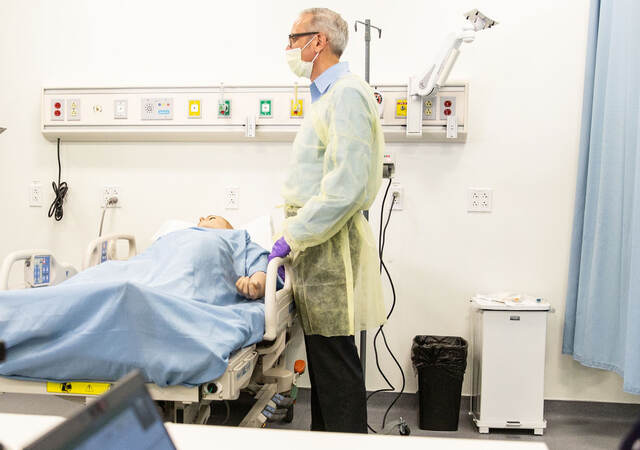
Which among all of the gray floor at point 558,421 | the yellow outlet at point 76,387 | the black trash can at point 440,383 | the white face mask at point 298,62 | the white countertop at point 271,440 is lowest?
the gray floor at point 558,421

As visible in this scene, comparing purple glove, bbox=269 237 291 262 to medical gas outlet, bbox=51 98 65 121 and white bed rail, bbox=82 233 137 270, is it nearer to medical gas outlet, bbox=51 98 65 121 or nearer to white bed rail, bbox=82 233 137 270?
white bed rail, bbox=82 233 137 270

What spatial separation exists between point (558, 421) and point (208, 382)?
210cm

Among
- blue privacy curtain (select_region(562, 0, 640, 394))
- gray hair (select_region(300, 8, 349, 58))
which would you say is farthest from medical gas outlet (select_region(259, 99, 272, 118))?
blue privacy curtain (select_region(562, 0, 640, 394))

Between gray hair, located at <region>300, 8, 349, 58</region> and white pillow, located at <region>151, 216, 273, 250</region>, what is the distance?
985 mm

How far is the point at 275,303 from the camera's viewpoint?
1784mm

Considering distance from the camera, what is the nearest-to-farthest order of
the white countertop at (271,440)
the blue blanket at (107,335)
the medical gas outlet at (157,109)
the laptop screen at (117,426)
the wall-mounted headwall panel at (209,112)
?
1. the laptop screen at (117,426)
2. the white countertop at (271,440)
3. the blue blanket at (107,335)
4. the wall-mounted headwall panel at (209,112)
5. the medical gas outlet at (157,109)

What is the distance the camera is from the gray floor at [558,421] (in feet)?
8.16

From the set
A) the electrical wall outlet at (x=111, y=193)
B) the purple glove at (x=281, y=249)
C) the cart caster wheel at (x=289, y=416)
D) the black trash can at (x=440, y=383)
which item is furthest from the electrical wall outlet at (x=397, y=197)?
the electrical wall outlet at (x=111, y=193)

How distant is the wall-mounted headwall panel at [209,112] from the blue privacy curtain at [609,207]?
65 cm

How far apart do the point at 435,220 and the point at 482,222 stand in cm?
25

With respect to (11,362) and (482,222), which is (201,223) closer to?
(11,362)

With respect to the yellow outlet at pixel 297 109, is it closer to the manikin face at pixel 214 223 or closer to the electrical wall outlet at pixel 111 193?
the manikin face at pixel 214 223

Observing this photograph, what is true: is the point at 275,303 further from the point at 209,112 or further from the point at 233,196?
the point at 209,112

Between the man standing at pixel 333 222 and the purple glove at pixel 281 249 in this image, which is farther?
the purple glove at pixel 281 249
